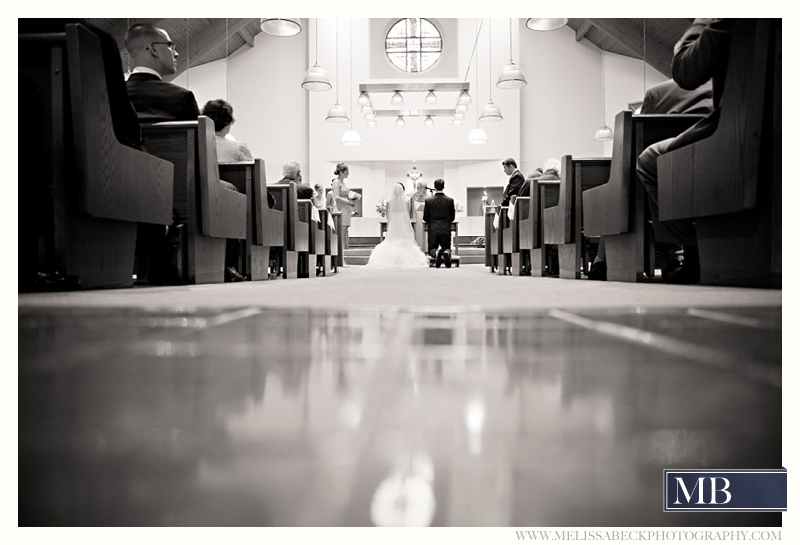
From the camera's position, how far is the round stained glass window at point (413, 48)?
10.4 m

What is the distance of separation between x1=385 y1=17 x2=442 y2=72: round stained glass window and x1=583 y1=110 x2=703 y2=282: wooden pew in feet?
29.5

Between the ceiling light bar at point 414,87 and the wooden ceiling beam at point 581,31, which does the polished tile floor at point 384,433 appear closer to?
the ceiling light bar at point 414,87

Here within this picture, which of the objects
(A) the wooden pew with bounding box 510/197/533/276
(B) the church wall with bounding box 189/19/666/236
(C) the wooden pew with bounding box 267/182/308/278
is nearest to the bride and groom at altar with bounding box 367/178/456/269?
(A) the wooden pew with bounding box 510/197/533/276

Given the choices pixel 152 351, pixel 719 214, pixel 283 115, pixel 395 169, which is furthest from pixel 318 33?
pixel 152 351

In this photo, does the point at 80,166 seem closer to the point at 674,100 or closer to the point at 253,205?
the point at 253,205

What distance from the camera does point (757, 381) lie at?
0.41 meters

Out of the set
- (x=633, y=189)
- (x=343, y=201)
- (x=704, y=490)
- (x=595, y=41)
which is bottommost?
(x=704, y=490)

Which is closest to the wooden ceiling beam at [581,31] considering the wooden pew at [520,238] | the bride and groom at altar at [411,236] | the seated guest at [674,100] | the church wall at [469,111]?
the church wall at [469,111]

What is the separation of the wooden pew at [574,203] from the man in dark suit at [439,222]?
3867 mm

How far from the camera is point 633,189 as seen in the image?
211 centimetres

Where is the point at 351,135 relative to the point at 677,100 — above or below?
above

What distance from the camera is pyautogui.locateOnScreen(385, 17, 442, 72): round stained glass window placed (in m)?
10.4

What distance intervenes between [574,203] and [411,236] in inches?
166

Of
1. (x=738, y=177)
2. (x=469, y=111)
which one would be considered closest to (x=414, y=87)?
(x=469, y=111)
